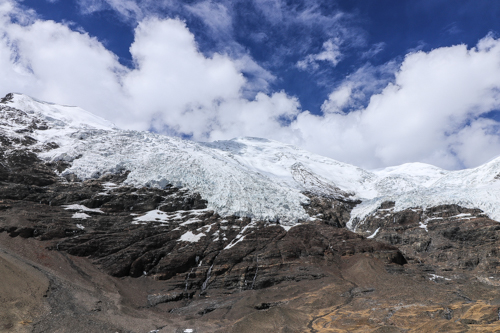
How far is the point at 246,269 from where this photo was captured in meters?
63.0

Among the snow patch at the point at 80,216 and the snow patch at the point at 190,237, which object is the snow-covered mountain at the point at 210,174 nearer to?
the snow patch at the point at 190,237

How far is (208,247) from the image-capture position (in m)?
68.2

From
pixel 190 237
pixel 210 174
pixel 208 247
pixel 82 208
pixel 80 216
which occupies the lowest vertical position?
pixel 208 247

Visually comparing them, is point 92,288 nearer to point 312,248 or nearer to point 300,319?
point 300,319

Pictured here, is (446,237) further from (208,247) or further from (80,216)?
(80,216)

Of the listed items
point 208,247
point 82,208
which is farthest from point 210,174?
point 82,208

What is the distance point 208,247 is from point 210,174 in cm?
3273

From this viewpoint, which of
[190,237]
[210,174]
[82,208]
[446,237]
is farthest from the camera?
[210,174]

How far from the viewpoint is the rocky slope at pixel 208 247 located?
141 ft

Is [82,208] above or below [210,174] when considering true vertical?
below

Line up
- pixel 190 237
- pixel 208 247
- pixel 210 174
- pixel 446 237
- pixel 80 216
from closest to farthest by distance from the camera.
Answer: pixel 208 247
pixel 80 216
pixel 190 237
pixel 446 237
pixel 210 174

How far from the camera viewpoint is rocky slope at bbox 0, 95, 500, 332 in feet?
141

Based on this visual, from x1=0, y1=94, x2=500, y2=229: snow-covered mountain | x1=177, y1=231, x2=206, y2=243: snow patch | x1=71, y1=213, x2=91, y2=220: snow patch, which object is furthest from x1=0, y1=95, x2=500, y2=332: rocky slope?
x1=0, y1=94, x2=500, y2=229: snow-covered mountain

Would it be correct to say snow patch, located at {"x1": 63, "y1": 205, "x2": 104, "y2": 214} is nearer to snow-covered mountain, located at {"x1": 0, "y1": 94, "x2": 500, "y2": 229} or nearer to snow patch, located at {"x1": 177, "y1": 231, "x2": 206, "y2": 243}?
snow-covered mountain, located at {"x1": 0, "y1": 94, "x2": 500, "y2": 229}
